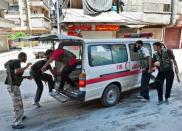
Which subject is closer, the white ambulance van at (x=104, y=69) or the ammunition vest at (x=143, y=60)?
the white ambulance van at (x=104, y=69)

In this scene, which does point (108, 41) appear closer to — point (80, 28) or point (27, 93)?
point (27, 93)

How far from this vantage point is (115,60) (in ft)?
18.7

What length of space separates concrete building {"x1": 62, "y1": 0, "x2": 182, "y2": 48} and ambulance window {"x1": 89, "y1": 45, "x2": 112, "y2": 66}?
547 inches

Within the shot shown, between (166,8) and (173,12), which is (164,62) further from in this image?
(166,8)

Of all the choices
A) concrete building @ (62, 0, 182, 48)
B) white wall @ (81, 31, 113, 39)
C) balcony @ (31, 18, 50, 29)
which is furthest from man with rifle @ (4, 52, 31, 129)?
balcony @ (31, 18, 50, 29)

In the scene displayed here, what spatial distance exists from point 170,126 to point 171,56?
1.94 metres

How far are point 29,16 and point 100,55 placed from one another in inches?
1757

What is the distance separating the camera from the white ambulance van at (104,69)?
5102 mm

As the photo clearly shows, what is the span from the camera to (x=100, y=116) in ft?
17.1

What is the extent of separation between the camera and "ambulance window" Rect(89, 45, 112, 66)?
5.21 meters

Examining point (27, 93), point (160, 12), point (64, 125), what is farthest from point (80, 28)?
point (64, 125)

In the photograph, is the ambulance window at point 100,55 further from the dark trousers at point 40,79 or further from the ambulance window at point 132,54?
the dark trousers at point 40,79

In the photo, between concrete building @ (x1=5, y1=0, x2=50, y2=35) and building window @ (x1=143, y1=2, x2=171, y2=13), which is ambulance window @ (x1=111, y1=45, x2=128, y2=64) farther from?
concrete building @ (x1=5, y1=0, x2=50, y2=35)

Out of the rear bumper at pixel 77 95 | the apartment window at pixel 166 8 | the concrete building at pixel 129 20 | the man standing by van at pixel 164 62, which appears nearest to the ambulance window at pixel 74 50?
the rear bumper at pixel 77 95
